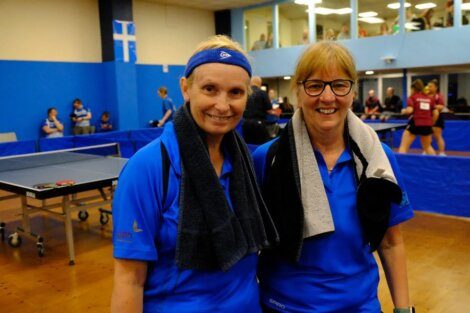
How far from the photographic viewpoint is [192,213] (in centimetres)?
131

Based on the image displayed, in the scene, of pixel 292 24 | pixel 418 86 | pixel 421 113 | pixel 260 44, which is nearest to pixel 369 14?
pixel 292 24

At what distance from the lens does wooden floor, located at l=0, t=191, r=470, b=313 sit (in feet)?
12.3

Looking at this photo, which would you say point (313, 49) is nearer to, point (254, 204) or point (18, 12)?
point (254, 204)

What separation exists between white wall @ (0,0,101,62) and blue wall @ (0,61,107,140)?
0.89ft

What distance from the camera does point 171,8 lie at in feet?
52.0

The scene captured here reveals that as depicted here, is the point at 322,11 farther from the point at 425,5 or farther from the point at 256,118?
the point at 256,118

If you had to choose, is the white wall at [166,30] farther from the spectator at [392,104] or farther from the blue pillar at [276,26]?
the spectator at [392,104]

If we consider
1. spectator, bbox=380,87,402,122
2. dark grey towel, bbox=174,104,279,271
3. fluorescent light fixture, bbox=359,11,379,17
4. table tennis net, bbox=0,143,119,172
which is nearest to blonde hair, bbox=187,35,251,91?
dark grey towel, bbox=174,104,279,271

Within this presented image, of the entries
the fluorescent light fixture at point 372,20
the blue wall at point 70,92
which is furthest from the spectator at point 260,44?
the blue wall at point 70,92

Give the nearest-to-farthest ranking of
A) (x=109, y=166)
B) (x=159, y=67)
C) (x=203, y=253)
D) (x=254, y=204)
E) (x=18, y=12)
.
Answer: (x=203, y=253)
(x=254, y=204)
(x=109, y=166)
(x=18, y=12)
(x=159, y=67)

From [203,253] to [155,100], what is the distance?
14.6 metres

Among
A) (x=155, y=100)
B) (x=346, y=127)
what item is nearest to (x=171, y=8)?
(x=155, y=100)

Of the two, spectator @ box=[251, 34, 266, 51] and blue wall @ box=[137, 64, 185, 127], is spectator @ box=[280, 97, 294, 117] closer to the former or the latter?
spectator @ box=[251, 34, 266, 51]

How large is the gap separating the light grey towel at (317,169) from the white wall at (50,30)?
1232cm
